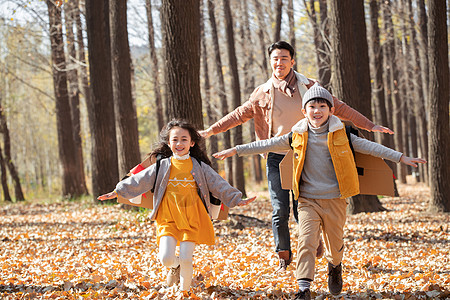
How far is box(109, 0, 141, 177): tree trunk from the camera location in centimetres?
1308

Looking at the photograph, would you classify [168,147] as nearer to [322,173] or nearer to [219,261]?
[322,173]

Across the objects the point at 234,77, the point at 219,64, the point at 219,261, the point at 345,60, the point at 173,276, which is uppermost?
the point at 219,64

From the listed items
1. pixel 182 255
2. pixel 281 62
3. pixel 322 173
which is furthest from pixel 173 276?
pixel 281 62

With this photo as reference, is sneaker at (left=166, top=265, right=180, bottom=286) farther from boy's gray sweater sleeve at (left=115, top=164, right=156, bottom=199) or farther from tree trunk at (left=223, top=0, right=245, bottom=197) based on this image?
tree trunk at (left=223, top=0, right=245, bottom=197)

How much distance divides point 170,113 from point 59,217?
22.0 feet

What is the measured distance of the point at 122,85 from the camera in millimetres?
13102

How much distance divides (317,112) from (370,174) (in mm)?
846

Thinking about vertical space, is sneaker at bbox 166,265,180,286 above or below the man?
below

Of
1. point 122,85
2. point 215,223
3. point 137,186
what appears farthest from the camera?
point 122,85

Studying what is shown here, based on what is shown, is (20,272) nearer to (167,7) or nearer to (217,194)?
(217,194)

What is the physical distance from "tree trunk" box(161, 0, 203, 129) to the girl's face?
10.8 feet

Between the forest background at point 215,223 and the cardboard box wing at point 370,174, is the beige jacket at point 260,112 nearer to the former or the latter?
the cardboard box wing at point 370,174

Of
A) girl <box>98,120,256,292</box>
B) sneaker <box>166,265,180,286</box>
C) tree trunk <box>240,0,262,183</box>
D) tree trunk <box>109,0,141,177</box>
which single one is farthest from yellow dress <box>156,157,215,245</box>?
tree trunk <box>240,0,262,183</box>

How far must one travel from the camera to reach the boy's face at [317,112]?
186 inches
